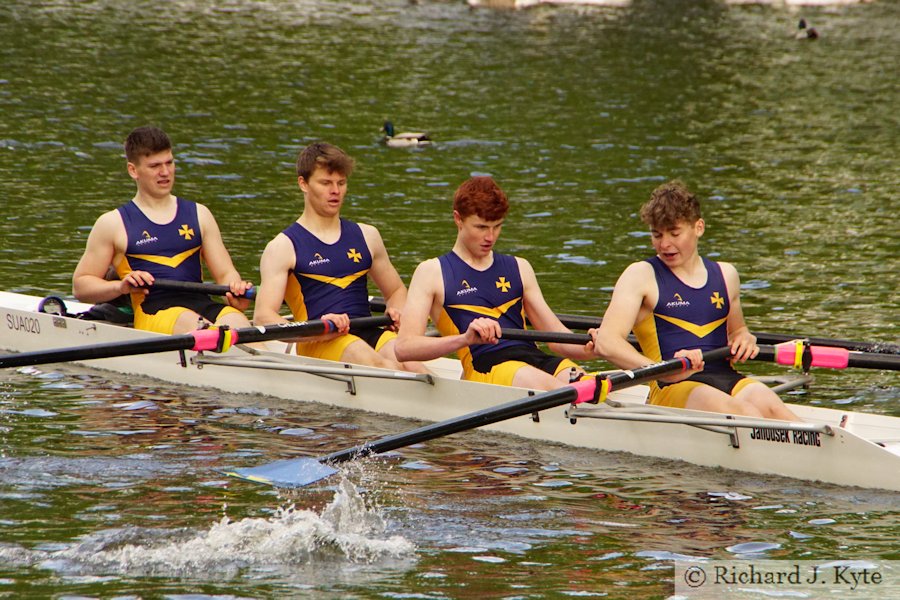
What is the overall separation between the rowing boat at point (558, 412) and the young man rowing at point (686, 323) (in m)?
0.21

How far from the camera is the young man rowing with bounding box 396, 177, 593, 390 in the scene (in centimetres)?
962

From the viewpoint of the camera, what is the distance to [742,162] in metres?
22.4

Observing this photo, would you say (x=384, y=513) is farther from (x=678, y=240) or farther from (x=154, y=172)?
(x=154, y=172)

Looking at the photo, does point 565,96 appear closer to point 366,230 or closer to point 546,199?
point 546,199

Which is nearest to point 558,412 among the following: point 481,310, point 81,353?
point 481,310

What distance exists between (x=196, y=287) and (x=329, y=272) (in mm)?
1236

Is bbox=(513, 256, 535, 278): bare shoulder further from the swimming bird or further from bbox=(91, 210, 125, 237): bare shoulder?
the swimming bird

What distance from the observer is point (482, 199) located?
9.33 metres

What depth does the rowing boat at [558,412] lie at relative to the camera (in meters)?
8.81

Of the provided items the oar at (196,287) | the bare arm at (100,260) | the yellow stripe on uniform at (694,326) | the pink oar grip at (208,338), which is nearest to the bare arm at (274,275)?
the pink oar grip at (208,338)

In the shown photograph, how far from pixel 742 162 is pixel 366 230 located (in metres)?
12.6

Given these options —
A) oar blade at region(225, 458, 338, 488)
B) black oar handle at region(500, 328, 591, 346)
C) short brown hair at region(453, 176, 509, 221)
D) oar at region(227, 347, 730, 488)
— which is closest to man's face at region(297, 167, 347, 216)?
short brown hair at region(453, 176, 509, 221)

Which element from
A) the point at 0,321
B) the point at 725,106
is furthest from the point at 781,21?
the point at 0,321

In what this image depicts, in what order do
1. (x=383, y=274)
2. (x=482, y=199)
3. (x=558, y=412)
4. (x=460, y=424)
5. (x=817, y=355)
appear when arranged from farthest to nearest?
(x=383, y=274) < (x=558, y=412) < (x=482, y=199) < (x=817, y=355) < (x=460, y=424)
